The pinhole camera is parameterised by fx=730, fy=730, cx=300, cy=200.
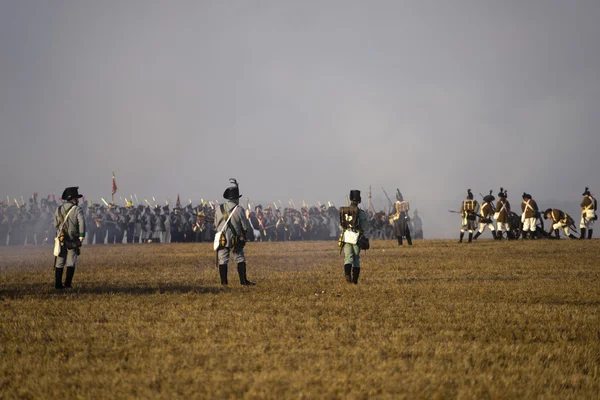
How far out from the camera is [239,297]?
41.3ft

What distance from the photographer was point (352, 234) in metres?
14.7

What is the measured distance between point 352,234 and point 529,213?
19.7 meters

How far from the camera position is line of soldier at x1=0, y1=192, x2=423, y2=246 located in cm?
4212

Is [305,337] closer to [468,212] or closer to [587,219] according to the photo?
[468,212]

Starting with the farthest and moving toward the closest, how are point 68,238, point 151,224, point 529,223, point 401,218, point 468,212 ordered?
point 151,224 → point 529,223 → point 468,212 → point 401,218 → point 68,238

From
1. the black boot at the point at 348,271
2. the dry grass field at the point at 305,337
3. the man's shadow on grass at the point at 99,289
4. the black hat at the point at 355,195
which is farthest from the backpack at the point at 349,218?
the man's shadow on grass at the point at 99,289

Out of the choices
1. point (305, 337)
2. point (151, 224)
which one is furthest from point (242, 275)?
point (151, 224)

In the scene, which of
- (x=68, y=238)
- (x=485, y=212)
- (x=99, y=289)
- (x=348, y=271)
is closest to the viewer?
(x=99, y=289)

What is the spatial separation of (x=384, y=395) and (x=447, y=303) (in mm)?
5654

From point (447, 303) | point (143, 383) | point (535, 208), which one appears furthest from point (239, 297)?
point (535, 208)

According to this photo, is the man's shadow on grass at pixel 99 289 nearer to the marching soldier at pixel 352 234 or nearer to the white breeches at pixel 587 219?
the marching soldier at pixel 352 234

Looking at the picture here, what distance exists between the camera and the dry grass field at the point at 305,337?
21.6 ft

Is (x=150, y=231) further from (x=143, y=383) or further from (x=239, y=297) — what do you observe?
(x=143, y=383)

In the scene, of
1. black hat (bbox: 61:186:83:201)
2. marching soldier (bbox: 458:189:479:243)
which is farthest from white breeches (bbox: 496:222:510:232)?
black hat (bbox: 61:186:83:201)
